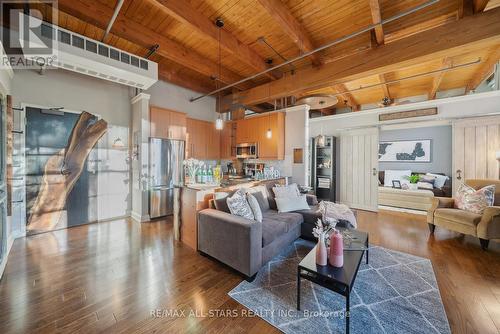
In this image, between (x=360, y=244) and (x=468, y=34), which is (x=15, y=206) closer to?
(x=360, y=244)

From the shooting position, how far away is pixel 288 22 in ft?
9.04

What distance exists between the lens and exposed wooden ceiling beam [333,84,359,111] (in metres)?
4.91

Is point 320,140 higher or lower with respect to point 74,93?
lower

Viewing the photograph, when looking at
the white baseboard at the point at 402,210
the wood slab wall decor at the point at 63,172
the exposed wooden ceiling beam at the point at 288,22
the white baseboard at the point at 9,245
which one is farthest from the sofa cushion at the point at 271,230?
the white baseboard at the point at 402,210

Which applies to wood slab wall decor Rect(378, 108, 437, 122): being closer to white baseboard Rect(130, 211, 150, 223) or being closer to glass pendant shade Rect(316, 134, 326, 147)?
glass pendant shade Rect(316, 134, 326, 147)

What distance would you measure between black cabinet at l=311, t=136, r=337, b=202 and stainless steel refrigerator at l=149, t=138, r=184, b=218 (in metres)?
4.00

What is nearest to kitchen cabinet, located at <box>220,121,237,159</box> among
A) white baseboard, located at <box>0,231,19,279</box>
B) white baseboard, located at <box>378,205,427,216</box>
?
white baseboard, located at <box>0,231,19,279</box>

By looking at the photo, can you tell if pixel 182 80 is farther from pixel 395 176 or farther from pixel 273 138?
pixel 395 176

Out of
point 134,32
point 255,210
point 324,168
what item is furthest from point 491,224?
point 134,32

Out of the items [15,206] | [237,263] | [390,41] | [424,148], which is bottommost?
[237,263]

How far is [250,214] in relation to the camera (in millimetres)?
2682

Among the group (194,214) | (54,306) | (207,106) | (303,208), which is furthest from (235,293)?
(207,106)

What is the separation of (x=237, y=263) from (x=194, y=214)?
1073 mm

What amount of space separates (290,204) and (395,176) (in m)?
5.47
